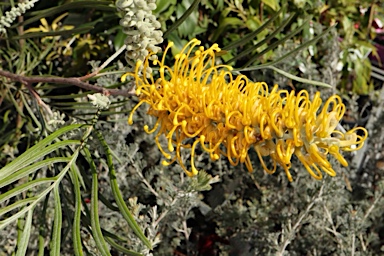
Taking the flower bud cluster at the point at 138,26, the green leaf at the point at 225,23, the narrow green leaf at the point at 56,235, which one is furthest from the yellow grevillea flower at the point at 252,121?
the green leaf at the point at 225,23

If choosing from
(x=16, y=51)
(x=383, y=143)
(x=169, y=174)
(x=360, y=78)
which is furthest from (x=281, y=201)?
(x=360, y=78)

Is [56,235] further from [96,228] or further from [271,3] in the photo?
[271,3]

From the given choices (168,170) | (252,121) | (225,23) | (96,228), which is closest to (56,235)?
(96,228)

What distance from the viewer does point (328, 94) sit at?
150 cm

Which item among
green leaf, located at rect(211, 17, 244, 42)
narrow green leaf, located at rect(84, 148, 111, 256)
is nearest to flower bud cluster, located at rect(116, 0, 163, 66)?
narrow green leaf, located at rect(84, 148, 111, 256)

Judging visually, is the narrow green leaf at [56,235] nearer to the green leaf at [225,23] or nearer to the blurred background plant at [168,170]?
the blurred background plant at [168,170]

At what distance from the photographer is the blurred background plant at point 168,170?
90 centimetres

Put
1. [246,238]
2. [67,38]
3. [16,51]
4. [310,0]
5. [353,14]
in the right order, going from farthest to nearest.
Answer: [353,14]
[310,0]
[67,38]
[16,51]
[246,238]

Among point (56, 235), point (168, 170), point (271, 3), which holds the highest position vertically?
point (271, 3)

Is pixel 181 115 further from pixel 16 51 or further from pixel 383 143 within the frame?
pixel 383 143

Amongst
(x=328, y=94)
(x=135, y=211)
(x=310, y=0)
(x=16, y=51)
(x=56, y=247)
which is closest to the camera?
(x=56, y=247)

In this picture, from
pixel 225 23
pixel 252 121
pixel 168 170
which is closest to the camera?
pixel 252 121

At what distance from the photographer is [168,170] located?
4.28ft

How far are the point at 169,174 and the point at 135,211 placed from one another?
0.39 metres
